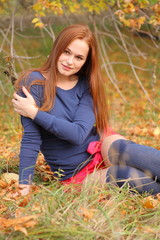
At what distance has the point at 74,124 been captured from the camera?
2.49m

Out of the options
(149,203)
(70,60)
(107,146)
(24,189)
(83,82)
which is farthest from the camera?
(83,82)

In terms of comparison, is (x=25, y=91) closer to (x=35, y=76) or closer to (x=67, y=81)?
(x=35, y=76)

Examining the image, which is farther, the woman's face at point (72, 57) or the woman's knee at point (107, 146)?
the woman's knee at point (107, 146)

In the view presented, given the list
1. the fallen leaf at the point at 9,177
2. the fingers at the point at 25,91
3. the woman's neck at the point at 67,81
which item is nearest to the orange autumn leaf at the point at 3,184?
the fallen leaf at the point at 9,177

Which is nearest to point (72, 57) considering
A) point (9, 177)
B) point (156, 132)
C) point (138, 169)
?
point (138, 169)

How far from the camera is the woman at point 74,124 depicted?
241cm

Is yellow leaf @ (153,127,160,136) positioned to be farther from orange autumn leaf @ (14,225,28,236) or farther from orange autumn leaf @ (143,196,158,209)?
orange autumn leaf @ (14,225,28,236)

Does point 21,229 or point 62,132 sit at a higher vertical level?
point 62,132

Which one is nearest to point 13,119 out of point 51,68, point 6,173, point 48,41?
point 6,173

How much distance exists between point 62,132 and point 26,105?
300 mm

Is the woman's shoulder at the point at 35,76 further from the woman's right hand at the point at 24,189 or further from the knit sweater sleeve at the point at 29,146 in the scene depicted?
the woman's right hand at the point at 24,189

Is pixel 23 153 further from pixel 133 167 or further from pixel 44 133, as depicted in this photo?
pixel 133 167

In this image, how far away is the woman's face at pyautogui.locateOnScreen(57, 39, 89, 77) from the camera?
2.49 meters

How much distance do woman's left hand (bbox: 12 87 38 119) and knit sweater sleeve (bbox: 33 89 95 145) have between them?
42 mm
